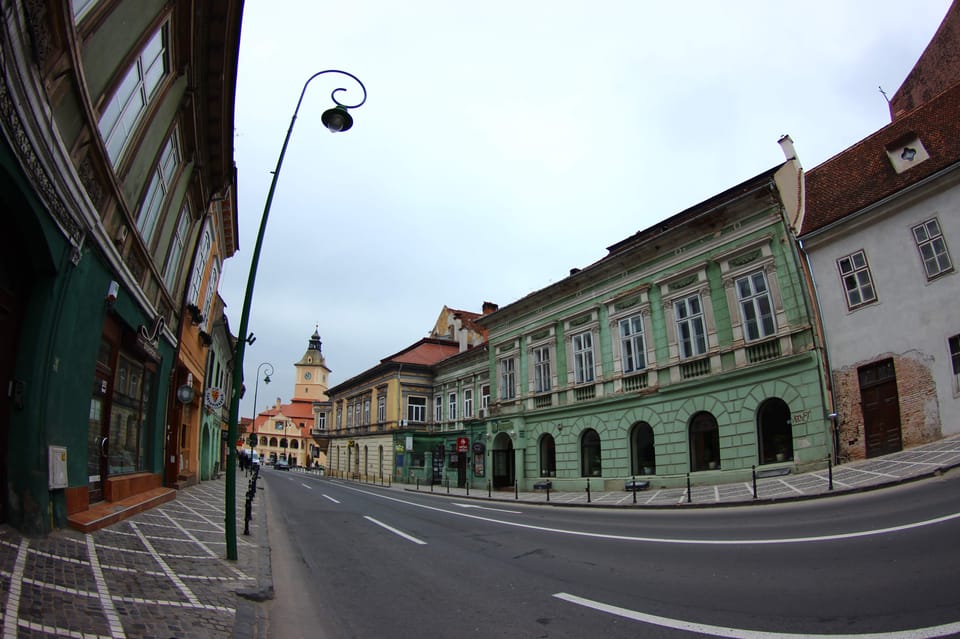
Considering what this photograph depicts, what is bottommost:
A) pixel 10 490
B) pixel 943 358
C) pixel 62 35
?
pixel 10 490

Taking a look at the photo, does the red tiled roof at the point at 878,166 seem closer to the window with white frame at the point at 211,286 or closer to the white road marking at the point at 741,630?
the white road marking at the point at 741,630

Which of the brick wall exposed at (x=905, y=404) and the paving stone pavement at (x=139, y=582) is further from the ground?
the brick wall exposed at (x=905, y=404)

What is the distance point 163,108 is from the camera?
10.9 m

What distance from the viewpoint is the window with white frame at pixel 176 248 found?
14571mm

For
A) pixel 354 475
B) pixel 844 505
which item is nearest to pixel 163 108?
pixel 844 505

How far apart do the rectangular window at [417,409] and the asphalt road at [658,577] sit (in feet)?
104

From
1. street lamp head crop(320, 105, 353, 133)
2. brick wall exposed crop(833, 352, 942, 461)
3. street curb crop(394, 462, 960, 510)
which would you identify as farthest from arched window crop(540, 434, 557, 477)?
street lamp head crop(320, 105, 353, 133)

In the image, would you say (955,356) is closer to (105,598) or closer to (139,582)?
(139,582)

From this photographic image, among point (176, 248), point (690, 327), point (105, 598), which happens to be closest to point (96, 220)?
point (105, 598)

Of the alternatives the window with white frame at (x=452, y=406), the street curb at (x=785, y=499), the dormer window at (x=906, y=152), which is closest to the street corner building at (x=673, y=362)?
the dormer window at (x=906, y=152)

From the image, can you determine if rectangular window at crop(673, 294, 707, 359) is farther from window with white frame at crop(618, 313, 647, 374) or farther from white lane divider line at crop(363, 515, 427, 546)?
white lane divider line at crop(363, 515, 427, 546)

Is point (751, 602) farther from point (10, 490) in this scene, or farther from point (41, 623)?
point (10, 490)

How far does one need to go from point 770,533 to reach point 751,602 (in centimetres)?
407

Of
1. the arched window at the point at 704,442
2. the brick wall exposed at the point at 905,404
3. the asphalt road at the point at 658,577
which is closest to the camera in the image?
Answer: the asphalt road at the point at 658,577
